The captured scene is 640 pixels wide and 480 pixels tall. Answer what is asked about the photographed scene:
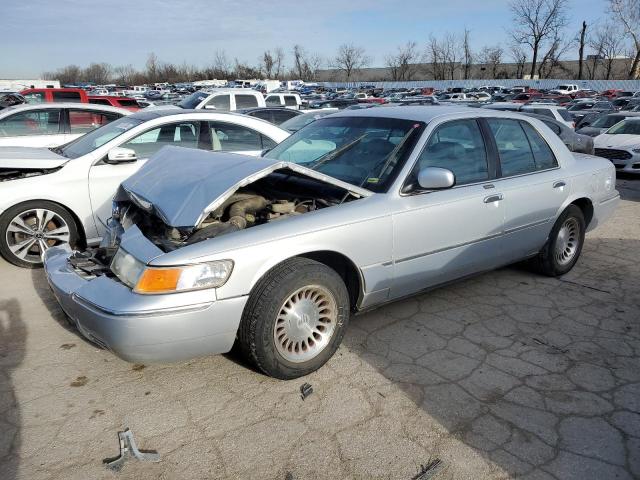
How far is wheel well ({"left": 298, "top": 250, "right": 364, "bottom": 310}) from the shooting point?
324 centimetres

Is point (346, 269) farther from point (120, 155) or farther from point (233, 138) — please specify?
point (233, 138)

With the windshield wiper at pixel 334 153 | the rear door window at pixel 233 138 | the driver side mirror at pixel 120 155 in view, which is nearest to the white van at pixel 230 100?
the rear door window at pixel 233 138

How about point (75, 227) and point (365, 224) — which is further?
point (75, 227)

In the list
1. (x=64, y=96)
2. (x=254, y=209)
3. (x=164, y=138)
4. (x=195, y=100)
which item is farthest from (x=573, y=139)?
(x=64, y=96)

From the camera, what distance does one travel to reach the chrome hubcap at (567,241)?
191 inches

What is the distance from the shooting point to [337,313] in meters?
3.23

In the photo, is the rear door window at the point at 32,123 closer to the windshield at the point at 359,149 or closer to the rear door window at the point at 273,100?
the windshield at the point at 359,149

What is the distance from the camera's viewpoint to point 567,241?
4.98 m

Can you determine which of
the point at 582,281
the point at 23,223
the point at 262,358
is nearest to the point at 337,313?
the point at 262,358

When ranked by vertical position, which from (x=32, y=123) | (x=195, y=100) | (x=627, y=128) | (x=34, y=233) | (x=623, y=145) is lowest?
(x=34, y=233)

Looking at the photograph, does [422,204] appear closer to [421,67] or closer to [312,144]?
[312,144]

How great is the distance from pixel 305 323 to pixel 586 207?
346cm

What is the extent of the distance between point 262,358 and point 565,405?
1775mm

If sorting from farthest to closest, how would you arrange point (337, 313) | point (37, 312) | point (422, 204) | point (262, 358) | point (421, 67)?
point (421, 67), point (37, 312), point (422, 204), point (337, 313), point (262, 358)
